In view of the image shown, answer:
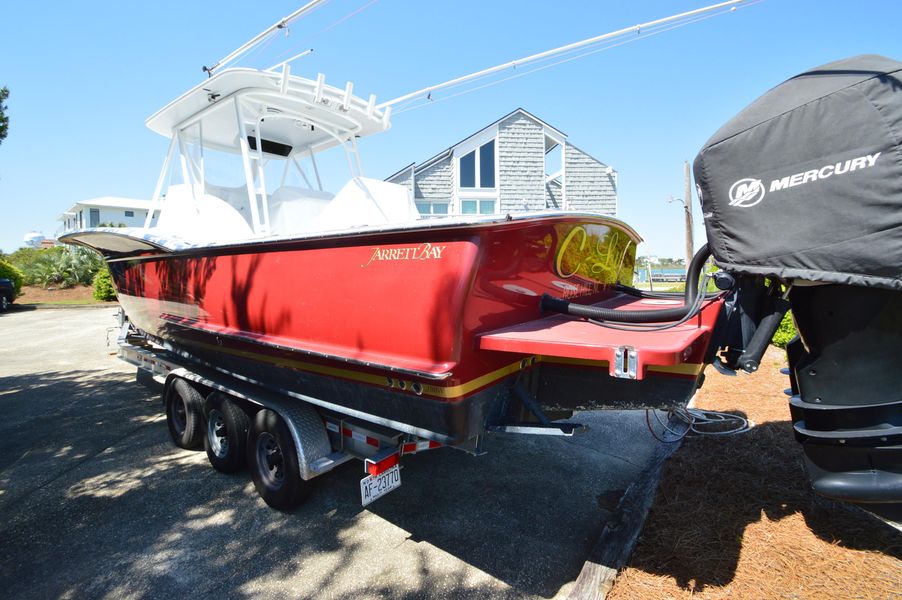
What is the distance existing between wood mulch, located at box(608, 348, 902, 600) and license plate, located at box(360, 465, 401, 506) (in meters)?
1.46

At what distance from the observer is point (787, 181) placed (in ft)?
6.73

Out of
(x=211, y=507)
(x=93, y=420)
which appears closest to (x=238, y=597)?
(x=211, y=507)

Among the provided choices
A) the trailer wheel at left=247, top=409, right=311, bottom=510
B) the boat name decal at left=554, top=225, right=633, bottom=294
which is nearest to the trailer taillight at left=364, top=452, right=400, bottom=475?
the trailer wheel at left=247, top=409, right=311, bottom=510

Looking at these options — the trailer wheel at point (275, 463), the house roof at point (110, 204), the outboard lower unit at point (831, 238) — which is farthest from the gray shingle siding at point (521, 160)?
the house roof at point (110, 204)

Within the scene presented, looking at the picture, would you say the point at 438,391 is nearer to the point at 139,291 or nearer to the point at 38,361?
the point at 139,291

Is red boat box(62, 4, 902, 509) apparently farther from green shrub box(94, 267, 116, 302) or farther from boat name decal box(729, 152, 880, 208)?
green shrub box(94, 267, 116, 302)

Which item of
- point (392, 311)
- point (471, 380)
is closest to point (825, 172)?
point (471, 380)

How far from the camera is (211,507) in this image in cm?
366

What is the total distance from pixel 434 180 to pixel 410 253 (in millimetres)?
11925

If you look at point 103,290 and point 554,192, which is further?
point 103,290

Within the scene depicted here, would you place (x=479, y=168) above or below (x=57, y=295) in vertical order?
above

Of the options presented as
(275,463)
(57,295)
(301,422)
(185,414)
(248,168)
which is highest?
(248,168)

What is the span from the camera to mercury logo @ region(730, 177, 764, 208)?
2.12 m

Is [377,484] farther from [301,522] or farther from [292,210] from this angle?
[292,210]
